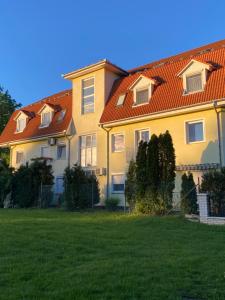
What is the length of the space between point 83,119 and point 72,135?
144 cm

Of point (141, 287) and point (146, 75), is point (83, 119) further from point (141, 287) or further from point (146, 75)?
point (141, 287)

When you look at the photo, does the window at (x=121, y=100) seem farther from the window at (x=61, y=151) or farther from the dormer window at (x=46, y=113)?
the dormer window at (x=46, y=113)

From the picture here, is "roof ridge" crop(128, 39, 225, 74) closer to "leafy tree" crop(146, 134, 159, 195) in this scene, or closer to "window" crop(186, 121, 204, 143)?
"window" crop(186, 121, 204, 143)

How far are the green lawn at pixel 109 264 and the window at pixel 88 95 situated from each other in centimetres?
1563

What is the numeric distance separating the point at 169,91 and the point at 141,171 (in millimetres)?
7042

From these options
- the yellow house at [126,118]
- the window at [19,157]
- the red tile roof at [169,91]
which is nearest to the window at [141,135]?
the yellow house at [126,118]

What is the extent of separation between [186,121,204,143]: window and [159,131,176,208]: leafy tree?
4.28 meters

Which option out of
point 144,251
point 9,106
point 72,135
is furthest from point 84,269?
point 9,106

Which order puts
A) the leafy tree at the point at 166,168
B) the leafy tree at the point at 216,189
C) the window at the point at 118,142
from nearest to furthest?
the leafy tree at the point at 216,189 < the leafy tree at the point at 166,168 < the window at the point at 118,142

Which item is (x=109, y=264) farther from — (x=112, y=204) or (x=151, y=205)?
(x=112, y=204)

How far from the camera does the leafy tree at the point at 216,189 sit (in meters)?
13.2

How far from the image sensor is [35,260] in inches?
250

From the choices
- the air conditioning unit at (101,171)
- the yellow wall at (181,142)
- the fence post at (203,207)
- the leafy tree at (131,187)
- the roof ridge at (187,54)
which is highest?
the roof ridge at (187,54)

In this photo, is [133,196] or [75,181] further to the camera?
[75,181]
